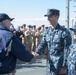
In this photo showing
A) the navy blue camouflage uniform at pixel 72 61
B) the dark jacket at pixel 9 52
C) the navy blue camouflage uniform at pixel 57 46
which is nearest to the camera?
the navy blue camouflage uniform at pixel 72 61

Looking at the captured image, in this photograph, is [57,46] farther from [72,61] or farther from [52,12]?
[72,61]

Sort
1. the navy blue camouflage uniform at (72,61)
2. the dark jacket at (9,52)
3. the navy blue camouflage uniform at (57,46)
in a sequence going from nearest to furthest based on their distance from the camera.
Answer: the navy blue camouflage uniform at (72,61), the dark jacket at (9,52), the navy blue camouflage uniform at (57,46)

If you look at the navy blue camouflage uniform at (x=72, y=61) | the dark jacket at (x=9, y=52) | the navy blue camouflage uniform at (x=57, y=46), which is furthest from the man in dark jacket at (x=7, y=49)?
the navy blue camouflage uniform at (x=72, y=61)

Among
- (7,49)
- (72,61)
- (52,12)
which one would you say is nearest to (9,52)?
(7,49)

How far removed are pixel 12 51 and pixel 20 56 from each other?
0.57 feet

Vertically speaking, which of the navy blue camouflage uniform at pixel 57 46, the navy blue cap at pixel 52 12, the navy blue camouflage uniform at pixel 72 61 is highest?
the navy blue cap at pixel 52 12

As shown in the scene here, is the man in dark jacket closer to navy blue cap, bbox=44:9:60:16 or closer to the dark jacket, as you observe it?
the dark jacket

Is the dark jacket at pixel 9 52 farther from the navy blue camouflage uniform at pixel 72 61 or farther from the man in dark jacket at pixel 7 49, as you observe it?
the navy blue camouflage uniform at pixel 72 61

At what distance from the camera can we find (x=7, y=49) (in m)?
5.71

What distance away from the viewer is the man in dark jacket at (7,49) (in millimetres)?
5730

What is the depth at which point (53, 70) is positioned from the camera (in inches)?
269

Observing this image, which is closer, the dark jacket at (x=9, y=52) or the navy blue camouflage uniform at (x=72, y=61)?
the navy blue camouflage uniform at (x=72, y=61)

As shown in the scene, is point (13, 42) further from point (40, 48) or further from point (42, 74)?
point (42, 74)

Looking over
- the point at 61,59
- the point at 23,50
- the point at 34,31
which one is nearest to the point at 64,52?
the point at 61,59
